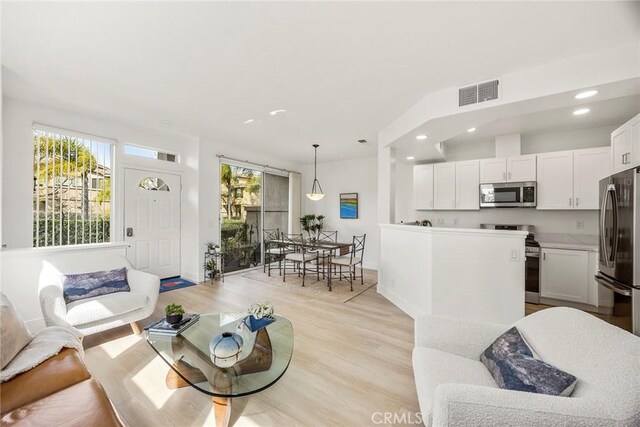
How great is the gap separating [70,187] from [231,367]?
154 inches

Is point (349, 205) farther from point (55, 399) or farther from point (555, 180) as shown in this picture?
point (55, 399)


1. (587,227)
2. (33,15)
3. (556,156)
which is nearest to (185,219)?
(33,15)

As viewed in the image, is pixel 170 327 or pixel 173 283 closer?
pixel 170 327

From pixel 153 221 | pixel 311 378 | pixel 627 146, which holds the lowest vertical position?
pixel 311 378

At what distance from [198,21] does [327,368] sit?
2934 mm

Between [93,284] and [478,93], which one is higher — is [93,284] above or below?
below

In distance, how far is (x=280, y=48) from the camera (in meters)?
2.19

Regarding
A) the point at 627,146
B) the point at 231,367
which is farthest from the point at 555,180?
the point at 231,367

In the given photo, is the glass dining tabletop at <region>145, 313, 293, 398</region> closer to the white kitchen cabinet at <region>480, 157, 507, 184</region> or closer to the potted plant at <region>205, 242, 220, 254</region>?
the potted plant at <region>205, 242, 220, 254</region>

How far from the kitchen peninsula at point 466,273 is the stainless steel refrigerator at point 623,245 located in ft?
2.19

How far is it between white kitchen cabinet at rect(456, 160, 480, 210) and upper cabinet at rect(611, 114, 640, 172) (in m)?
1.89

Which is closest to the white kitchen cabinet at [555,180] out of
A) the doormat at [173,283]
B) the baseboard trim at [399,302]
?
the baseboard trim at [399,302]

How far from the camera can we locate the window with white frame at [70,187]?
3451mm

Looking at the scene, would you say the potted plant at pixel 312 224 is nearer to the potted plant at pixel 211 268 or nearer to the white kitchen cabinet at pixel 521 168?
the potted plant at pixel 211 268
